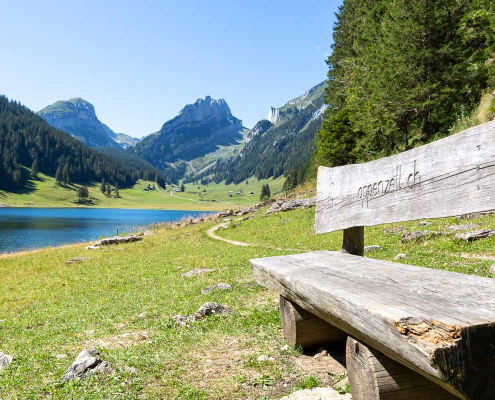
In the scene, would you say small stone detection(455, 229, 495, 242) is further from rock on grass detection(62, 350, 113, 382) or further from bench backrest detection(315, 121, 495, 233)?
rock on grass detection(62, 350, 113, 382)

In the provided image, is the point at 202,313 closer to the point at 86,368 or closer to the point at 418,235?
the point at 86,368

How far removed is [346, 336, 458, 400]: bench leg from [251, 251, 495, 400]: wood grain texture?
0.18 m

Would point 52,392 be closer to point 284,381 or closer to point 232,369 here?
point 232,369

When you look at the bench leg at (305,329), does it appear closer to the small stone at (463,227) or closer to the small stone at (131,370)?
the small stone at (131,370)

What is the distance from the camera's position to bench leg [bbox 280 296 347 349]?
15.6ft

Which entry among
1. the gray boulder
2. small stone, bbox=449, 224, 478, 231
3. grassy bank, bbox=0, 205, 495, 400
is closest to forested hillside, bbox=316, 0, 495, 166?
the gray boulder

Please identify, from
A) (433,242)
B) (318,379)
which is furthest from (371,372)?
(433,242)

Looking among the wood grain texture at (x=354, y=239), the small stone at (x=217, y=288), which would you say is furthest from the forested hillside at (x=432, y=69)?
the wood grain texture at (x=354, y=239)

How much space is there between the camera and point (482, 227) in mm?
13234

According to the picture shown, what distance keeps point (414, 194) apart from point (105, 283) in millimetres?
14569

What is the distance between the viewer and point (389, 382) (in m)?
2.66

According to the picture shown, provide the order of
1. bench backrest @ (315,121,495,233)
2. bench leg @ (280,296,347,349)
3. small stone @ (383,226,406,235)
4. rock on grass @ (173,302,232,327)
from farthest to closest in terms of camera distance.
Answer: small stone @ (383,226,406,235) < rock on grass @ (173,302,232,327) < bench leg @ (280,296,347,349) < bench backrest @ (315,121,495,233)

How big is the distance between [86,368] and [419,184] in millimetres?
5214

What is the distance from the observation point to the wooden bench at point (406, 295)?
6.30 ft
